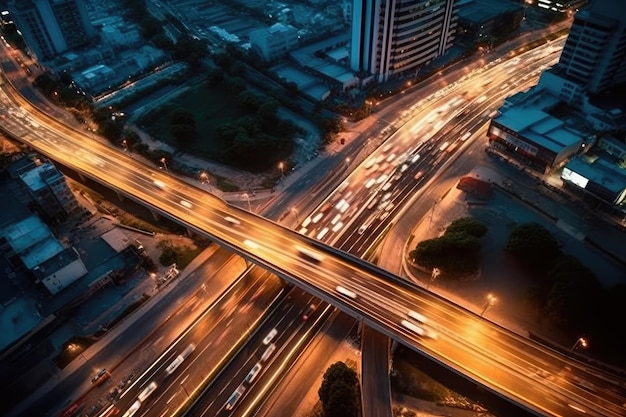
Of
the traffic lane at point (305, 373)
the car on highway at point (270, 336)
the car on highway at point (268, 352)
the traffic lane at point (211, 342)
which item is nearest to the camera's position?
the traffic lane at point (305, 373)

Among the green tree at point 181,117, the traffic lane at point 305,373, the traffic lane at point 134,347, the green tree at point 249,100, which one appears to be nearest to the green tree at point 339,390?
the traffic lane at point 305,373

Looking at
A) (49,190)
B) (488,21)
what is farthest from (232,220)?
(488,21)

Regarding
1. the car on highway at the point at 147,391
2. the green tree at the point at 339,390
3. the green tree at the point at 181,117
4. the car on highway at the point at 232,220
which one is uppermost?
the green tree at the point at 181,117

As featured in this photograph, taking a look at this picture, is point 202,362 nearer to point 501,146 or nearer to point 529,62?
point 501,146

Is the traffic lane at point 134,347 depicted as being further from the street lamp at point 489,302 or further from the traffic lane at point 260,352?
the street lamp at point 489,302

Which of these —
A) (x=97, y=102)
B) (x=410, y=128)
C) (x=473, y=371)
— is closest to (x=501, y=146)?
(x=410, y=128)

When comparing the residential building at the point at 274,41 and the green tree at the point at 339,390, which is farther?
the residential building at the point at 274,41
